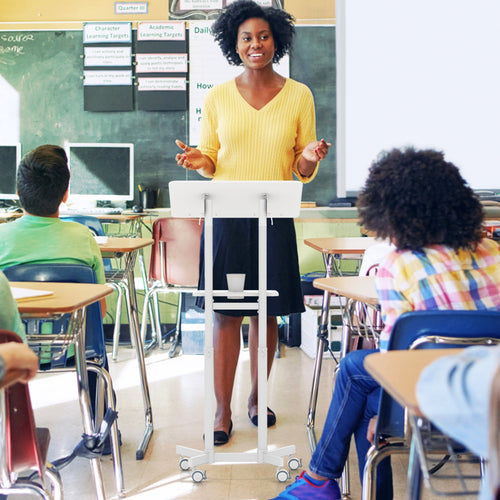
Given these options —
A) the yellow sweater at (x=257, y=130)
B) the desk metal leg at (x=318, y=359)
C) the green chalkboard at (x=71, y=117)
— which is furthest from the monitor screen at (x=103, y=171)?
the desk metal leg at (x=318, y=359)

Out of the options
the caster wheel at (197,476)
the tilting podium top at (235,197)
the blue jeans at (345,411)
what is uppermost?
the tilting podium top at (235,197)

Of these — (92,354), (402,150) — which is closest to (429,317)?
(402,150)

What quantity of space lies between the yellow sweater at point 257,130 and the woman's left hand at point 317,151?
23cm

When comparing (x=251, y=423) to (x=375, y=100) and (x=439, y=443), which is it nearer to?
(x=439, y=443)

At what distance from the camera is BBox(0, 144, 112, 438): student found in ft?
6.11

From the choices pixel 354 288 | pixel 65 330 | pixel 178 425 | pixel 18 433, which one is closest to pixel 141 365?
pixel 178 425

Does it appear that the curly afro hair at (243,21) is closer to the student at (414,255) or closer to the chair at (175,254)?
the student at (414,255)

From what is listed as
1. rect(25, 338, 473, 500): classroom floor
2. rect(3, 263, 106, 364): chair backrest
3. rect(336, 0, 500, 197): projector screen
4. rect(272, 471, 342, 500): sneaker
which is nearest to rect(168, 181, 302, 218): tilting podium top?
rect(3, 263, 106, 364): chair backrest

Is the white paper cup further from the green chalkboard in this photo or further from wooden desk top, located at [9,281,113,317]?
the green chalkboard

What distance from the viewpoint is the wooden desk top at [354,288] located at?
1553mm

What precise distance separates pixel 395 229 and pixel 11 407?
88 centimetres

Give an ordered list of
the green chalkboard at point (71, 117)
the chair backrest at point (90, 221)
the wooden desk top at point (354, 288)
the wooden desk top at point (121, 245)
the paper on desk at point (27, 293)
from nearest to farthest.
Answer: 1. the paper on desk at point (27, 293)
2. the wooden desk top at point (354, 288)
3. the wooden desk top at point (121, 245)
4. the chair backrest at point (90, 221)
5. the green chalkboard at point (71, 117)

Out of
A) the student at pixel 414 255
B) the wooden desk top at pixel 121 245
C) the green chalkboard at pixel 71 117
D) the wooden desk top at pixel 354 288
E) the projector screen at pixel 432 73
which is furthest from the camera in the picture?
the green chalkboard at pixel 71 117

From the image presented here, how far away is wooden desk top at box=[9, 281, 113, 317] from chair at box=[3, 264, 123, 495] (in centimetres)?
5
